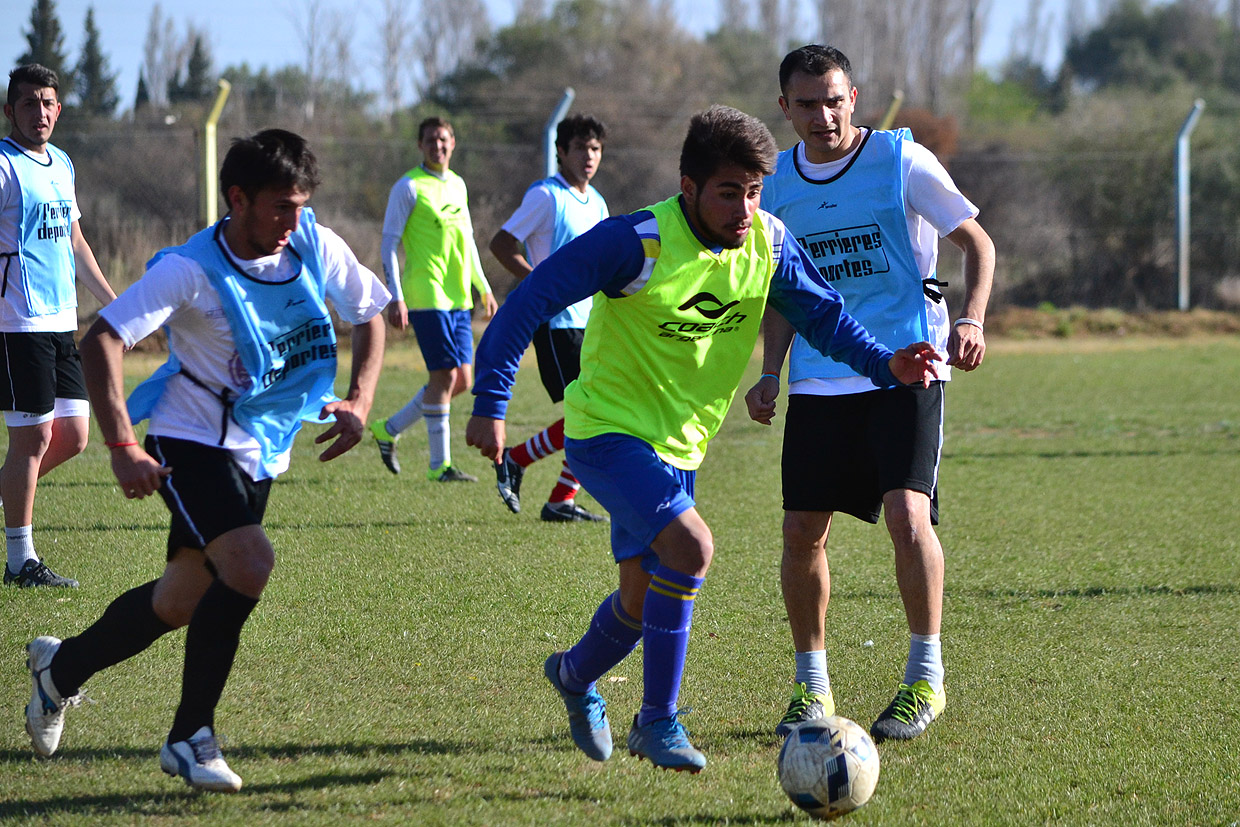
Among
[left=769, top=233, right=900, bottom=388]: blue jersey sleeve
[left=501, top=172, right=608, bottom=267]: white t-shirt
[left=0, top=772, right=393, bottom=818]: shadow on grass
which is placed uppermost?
[left=501, top=172, right=608, bottom=267]: white t-shirt

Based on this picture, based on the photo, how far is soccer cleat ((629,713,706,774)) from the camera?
11.5 ft

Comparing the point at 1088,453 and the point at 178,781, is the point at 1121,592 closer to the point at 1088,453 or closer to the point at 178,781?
the point at 178,781

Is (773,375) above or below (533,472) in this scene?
above

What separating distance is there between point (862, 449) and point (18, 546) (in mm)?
3887

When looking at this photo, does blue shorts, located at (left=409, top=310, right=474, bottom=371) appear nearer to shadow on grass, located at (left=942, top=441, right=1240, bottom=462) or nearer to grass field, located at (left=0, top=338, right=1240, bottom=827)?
grass field, located at (left=0, top=338, right=1240, bottom=827)

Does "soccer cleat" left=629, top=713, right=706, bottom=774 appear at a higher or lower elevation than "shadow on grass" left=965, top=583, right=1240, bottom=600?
higher

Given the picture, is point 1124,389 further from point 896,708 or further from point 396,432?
point 896,708

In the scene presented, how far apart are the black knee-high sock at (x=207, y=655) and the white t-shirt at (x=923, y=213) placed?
1874 millimetres

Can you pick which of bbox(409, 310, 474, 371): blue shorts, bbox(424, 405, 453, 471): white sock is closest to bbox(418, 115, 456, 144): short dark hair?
bbox(409, 310, 474, 371): blue shorts

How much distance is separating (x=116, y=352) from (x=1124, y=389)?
14.3 m

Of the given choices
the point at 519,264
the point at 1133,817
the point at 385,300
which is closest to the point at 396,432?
the point at 519,264

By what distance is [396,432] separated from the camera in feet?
29.7

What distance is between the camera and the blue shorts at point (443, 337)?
8.87m

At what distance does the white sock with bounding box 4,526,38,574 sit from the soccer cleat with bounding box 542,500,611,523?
110 inches
